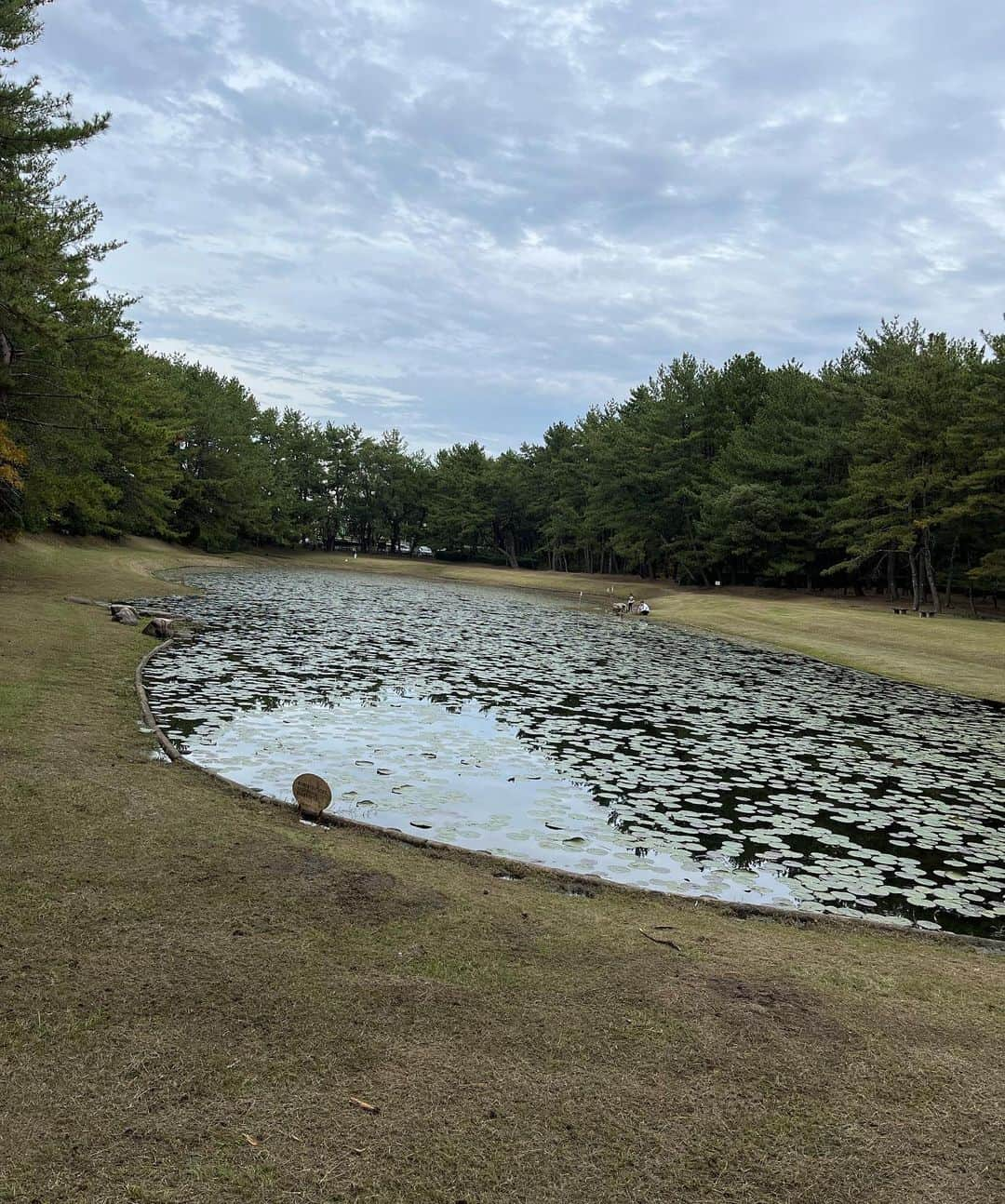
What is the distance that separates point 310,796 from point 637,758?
17.3ft

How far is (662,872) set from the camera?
25.3ft

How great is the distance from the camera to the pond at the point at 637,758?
8.04 meters

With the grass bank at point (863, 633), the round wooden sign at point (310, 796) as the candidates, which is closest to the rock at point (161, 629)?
the round wooden sign at point (310, 796)

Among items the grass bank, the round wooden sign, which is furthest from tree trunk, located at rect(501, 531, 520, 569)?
the round wooden sign

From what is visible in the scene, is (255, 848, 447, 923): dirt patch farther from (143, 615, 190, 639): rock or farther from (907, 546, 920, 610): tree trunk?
(907, 546, 920, 610): tree trunk

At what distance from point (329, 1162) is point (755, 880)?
5.28 metres

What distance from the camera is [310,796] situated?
26.9 ft

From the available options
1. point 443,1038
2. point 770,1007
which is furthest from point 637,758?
point 443,1038

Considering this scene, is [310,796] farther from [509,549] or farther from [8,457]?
[509,549]

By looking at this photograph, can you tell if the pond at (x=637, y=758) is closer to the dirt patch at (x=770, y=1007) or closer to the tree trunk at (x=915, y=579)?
the dirt patch at (x=770, y=1007)

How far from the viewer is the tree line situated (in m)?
26.3

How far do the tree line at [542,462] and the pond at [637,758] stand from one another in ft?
38.5

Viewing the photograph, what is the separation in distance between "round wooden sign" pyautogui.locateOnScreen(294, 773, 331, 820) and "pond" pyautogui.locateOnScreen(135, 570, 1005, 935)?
60cm

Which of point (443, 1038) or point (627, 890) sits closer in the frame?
point (443, 1038)
